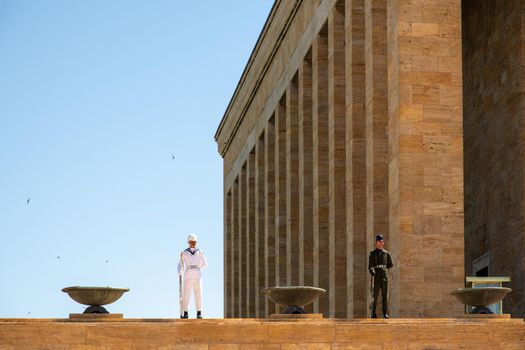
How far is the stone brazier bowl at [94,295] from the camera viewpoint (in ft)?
92.0

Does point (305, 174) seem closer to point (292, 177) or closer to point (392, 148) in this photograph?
Result: point (292, 177)

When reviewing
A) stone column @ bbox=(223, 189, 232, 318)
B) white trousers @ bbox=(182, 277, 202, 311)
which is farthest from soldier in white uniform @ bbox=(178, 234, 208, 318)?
stone column @ bbox=(223, 189, 232, 318)

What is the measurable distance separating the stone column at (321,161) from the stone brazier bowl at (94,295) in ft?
65.1

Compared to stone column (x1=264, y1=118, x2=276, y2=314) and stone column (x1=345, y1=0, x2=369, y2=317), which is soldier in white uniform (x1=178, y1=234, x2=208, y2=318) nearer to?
stone column (x1=345, y1=0, x2=369, y2=317)

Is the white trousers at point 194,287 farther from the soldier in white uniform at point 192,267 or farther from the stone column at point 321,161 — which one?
the stone column at point 321,161

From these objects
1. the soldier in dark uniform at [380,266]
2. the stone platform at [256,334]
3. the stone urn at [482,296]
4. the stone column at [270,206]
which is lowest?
the stone platform at [256,334]

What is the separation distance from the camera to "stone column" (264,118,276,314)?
5988 centimetres

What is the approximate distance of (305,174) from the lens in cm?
5144

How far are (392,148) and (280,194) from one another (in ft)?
67.5

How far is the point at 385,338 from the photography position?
27.2 m

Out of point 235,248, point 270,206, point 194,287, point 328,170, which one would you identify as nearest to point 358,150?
point 328,170

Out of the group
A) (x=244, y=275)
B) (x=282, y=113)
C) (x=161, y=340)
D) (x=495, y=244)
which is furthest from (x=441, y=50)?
(x=244, y=275)

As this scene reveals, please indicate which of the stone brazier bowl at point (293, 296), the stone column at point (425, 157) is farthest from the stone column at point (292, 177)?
the stone brazier bowl at point (293, 296)

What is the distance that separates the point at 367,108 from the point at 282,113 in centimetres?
1790
